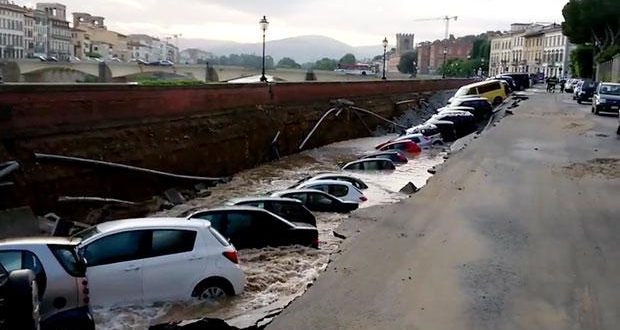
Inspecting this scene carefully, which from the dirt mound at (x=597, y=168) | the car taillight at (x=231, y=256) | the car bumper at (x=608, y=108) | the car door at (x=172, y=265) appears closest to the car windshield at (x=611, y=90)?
the car bumper at (x=608, y=108)

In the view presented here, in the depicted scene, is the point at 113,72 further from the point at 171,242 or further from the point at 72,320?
the point at 72,320

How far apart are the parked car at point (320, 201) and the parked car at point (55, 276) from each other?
9.92 metres

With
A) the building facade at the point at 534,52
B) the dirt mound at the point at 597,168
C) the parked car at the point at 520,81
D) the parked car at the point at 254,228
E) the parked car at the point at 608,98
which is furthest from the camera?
the building facade at the point at 534,52

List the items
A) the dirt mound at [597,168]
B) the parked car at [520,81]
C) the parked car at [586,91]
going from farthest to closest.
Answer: the parked car at [520,81] < the parked car at [586,91] < the dirt mound at [597,168]

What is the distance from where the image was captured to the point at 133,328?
8547 millimetres

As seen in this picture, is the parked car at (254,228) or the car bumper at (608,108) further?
the car bumper at (608,108)

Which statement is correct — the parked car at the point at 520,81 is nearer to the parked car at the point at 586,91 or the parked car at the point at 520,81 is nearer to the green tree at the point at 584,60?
the green tree at the point at 584,60

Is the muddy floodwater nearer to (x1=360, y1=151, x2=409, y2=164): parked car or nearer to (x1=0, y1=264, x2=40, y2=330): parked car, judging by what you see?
(x1=0, y1=264, x2=40, y2=330): parked car

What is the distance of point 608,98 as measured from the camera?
33625 millimetres

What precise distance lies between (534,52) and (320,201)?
393 feet

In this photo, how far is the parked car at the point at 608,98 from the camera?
33.5m

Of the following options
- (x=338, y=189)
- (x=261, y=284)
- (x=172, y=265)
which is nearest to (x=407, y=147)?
(x=338, y=189)

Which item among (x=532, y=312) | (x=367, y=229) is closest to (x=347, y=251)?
(x=367, y=229)

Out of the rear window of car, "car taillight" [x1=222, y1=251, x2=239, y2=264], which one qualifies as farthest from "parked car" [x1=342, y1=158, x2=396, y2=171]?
the rear window of car
